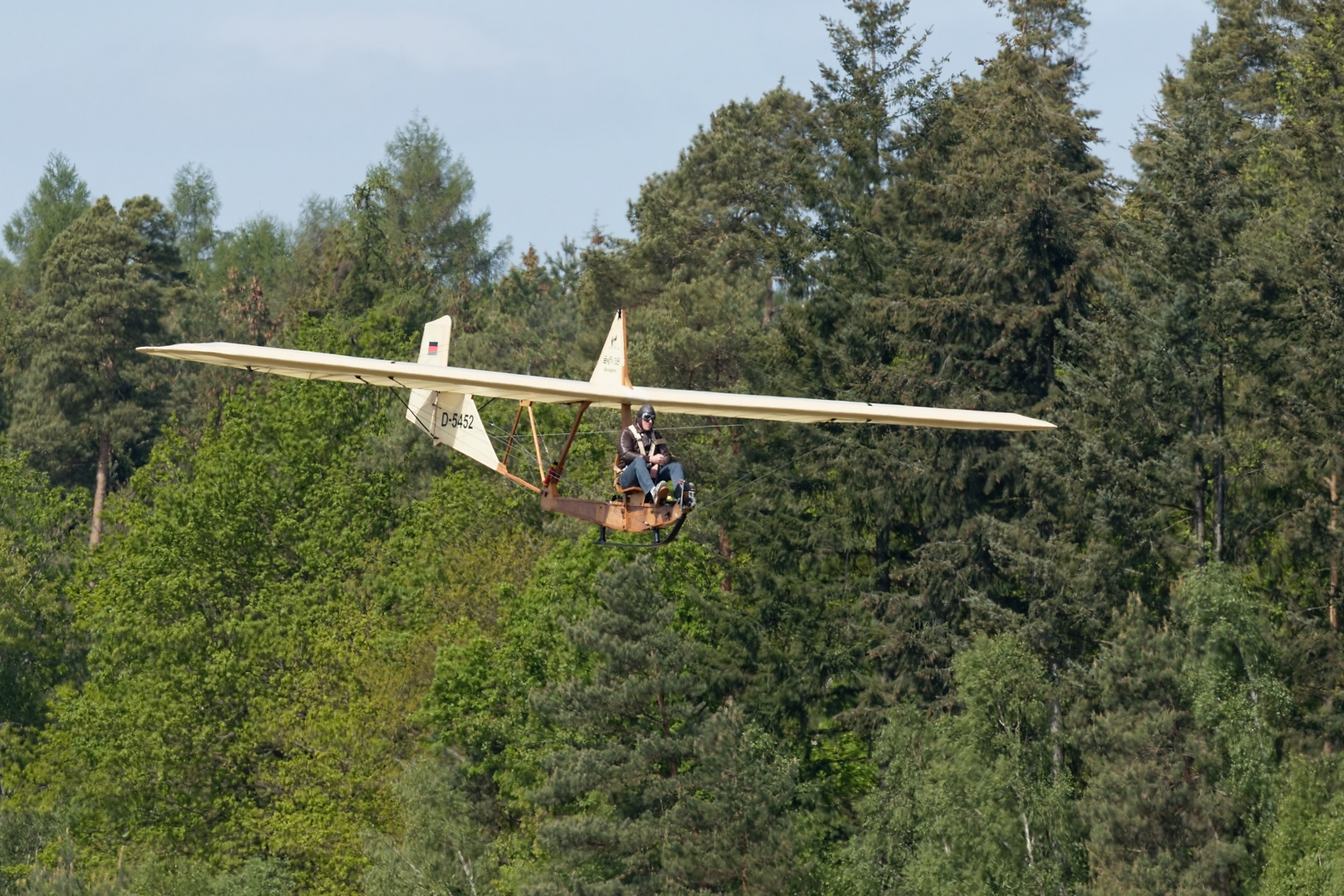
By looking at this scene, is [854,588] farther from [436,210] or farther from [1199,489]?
[436,210]

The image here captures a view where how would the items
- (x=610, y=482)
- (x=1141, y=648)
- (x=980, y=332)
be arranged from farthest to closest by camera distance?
(x=610, y=482) < (x=980, y=332) < (x=1141, y=648)

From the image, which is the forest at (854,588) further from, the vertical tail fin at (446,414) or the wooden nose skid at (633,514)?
the wooden nose skid at (633,514)

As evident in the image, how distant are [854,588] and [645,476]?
773 inches

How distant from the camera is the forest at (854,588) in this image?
107 feet

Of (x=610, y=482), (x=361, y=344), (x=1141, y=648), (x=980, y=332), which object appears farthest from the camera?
(x=361, y=344)

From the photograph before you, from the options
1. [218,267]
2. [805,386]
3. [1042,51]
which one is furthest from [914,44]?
[218,267]

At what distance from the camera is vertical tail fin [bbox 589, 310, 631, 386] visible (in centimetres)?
2144

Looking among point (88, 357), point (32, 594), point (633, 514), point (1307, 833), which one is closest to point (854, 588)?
point (1307, 833)

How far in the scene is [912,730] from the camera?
116 ft

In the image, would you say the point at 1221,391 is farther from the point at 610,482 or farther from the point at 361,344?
the point at 361,344

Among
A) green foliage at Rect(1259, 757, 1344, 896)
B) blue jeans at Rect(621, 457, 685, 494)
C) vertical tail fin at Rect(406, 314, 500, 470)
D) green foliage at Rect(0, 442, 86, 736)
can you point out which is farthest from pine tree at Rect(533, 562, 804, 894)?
green foliage at Rect(0, 442, 86, 736)

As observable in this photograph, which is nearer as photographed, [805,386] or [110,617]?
[805,386]

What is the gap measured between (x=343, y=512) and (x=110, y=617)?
20.3 feet

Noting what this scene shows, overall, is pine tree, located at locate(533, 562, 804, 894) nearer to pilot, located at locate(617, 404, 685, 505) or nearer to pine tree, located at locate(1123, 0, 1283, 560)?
pine tree, located at locate(1123, 0, 1283, 560)
